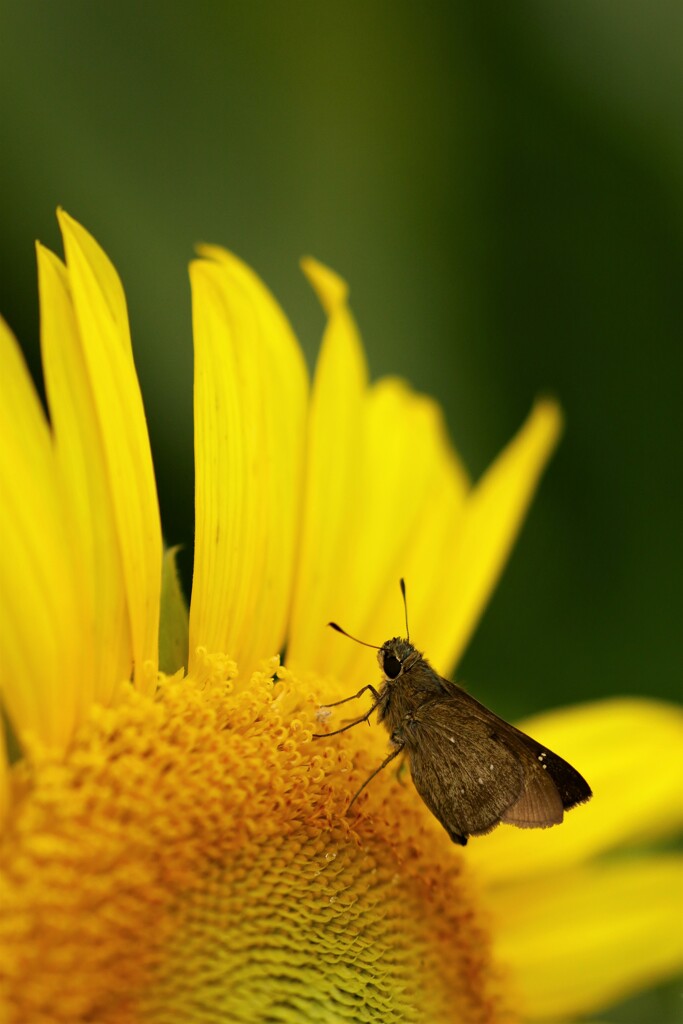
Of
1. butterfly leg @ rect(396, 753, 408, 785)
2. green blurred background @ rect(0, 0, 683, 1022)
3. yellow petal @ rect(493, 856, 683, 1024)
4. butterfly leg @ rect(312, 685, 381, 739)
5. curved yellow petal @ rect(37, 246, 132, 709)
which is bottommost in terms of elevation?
yellow petal @ rect(493, 856, 683, 1024)

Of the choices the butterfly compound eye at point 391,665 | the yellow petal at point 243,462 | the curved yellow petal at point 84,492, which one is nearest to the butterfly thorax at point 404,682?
the butterfly compound eye at point 391,665

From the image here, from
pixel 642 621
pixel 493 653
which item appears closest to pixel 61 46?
pixel 493 653

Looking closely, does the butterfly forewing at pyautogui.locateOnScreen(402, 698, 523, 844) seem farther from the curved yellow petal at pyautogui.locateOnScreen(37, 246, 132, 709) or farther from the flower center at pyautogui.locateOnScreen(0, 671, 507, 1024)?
the curved yellow petal at pyautogui.locateOnScreen(37, 246, 132, 709)

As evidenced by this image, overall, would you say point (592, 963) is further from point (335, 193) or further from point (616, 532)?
point (335, 193)

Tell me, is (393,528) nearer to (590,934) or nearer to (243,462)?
(243,462)

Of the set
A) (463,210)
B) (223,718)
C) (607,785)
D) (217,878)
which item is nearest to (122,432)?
(223,718)

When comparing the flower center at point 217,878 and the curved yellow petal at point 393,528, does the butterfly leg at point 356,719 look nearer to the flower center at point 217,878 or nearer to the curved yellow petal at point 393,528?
the flower center at point 217,878

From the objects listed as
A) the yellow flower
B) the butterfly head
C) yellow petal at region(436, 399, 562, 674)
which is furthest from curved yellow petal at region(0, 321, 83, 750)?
yellow petal at region(436, 399, 562, 674)

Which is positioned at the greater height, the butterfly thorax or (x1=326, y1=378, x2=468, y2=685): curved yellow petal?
(x1=326, y1=378, x2=468, y2=685): curved yellow petal
